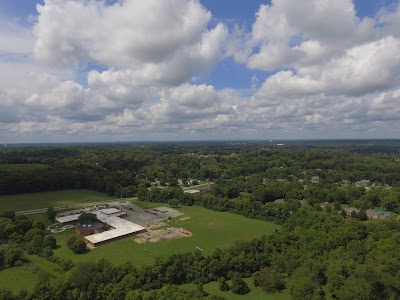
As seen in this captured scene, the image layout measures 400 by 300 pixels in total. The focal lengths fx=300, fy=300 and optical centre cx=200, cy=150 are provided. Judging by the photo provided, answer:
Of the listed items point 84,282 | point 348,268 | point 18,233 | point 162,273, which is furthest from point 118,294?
point 18,233

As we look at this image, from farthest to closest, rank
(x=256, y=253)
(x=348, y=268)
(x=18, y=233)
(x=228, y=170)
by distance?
(x=228, y=170) < (x=18, y=233) < (x=256, y=253) < (x=348, y=268)

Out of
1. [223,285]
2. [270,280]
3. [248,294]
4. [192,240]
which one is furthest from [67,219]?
[270,280]

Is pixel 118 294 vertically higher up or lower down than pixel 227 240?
higher up

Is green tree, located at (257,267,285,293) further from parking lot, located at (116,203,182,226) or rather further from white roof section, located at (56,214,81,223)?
white roof section, located at (56,214,81,223)

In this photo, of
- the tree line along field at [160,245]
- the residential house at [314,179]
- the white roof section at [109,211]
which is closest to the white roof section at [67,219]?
the tree line along field at [160,245]

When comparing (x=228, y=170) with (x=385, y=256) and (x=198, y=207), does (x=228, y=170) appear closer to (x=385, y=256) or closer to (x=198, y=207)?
(x=198, y=207)

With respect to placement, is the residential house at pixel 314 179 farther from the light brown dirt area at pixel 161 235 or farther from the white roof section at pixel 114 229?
the white roof section at pixel 114 229
